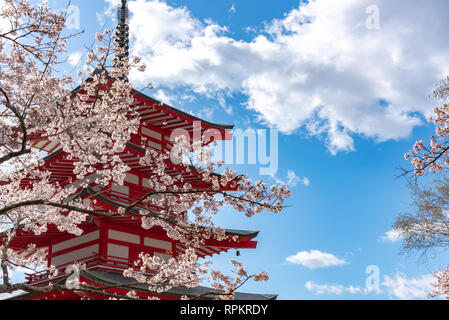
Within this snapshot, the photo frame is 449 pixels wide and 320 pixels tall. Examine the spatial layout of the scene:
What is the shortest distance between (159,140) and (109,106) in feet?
34.1

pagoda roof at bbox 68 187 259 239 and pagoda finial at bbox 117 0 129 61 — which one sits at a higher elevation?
pagoda finial at bbox 117 0 129 61

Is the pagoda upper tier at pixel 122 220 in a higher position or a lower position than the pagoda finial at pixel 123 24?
lower

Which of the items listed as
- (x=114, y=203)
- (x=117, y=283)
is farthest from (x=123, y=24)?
(x=117, y=283)

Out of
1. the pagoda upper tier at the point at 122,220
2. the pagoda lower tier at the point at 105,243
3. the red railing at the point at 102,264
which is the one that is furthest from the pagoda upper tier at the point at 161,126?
the red railing at the point at 102,264

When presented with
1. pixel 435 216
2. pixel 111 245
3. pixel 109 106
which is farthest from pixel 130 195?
pixel 435 216

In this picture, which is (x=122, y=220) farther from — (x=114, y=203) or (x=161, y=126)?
(x=161, y=126)

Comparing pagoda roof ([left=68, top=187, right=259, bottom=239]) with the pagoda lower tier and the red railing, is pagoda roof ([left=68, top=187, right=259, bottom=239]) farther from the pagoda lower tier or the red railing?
the red railing

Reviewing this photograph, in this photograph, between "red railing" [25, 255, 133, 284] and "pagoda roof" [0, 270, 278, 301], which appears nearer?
"pagoda roof" [0, 270, 278, 301]

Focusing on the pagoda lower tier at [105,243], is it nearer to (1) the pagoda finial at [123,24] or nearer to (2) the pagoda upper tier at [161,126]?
(2) the pagoda upper tier at [161,126]

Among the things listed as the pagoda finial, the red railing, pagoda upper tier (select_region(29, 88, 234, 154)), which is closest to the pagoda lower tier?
the red railing

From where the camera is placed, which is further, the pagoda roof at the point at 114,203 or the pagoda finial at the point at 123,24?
the pagoda finial at the point at 123,24

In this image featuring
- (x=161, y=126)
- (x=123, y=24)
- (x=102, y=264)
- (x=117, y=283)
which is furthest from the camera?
(x=123, y=24)

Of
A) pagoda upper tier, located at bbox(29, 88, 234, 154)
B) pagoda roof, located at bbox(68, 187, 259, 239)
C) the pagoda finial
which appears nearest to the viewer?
pagoda roof, located at bbox(68, 187, 259, 239)
